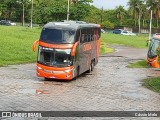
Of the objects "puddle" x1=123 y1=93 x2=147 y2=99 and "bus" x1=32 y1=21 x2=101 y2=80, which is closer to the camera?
"puddle" x1=123 y1=93 x2=147 y2=99

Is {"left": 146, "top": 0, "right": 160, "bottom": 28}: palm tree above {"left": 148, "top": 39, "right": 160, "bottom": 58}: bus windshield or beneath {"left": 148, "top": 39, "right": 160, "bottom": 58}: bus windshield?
above

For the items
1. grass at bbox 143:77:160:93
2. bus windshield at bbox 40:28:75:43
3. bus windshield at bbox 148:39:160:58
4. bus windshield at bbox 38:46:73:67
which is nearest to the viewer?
grass at bbox 143:77:160:93

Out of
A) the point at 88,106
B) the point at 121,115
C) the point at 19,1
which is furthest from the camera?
the point at 19,1

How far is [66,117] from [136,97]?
634 cm

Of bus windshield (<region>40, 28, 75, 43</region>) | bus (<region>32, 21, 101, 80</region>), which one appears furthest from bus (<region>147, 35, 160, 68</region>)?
bus windshield (<region>40, 28, 75, 43</region>)

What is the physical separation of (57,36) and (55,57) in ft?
3.94

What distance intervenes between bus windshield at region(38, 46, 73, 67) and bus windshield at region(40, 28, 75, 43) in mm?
541

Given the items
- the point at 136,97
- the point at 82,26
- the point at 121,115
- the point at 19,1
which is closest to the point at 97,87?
the point at 136,97

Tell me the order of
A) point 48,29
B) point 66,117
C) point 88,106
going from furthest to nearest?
point 48,29, point 88,106, point 66,117

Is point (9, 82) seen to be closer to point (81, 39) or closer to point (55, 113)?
point (81, 39)

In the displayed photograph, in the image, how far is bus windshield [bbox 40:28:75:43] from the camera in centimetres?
2225

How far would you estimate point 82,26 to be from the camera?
959 inches

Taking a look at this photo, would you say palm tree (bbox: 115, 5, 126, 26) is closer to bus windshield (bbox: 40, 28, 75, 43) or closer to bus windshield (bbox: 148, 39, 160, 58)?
bus windshield (bbox: 148, 39, 160, 58)

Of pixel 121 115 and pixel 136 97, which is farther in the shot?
pixel 136 97
